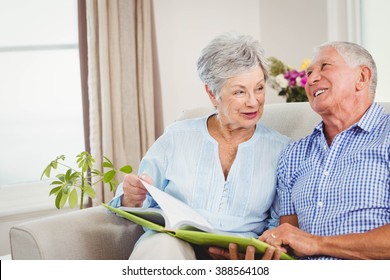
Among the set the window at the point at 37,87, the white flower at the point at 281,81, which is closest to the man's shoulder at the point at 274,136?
the white flower at the point at 281,81

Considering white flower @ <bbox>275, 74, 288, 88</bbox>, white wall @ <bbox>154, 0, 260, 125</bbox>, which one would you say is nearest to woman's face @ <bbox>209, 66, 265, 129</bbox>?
white flower @ <bbox>275, 74, 288, 88</bbox>

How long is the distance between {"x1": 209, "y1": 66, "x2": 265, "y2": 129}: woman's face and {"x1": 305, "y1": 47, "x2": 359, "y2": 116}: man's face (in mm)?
157

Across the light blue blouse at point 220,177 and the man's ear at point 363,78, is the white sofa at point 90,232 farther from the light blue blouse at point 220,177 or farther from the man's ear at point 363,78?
the man's ear at point 363,78

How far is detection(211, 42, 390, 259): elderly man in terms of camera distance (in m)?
1.34

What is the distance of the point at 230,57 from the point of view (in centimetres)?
157

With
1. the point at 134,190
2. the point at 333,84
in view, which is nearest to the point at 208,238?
A: the point at 134,190

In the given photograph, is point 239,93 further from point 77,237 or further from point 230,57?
point 77,237

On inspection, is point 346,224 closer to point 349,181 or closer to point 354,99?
point 349,181

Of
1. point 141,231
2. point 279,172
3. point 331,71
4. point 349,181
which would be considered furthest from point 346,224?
point 141,231

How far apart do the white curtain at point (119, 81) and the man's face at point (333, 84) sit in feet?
5.20

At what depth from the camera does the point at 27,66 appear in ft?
10.1

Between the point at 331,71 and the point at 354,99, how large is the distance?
99mm

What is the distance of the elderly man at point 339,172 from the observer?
1343 mm

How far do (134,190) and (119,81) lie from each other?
1516 mm
